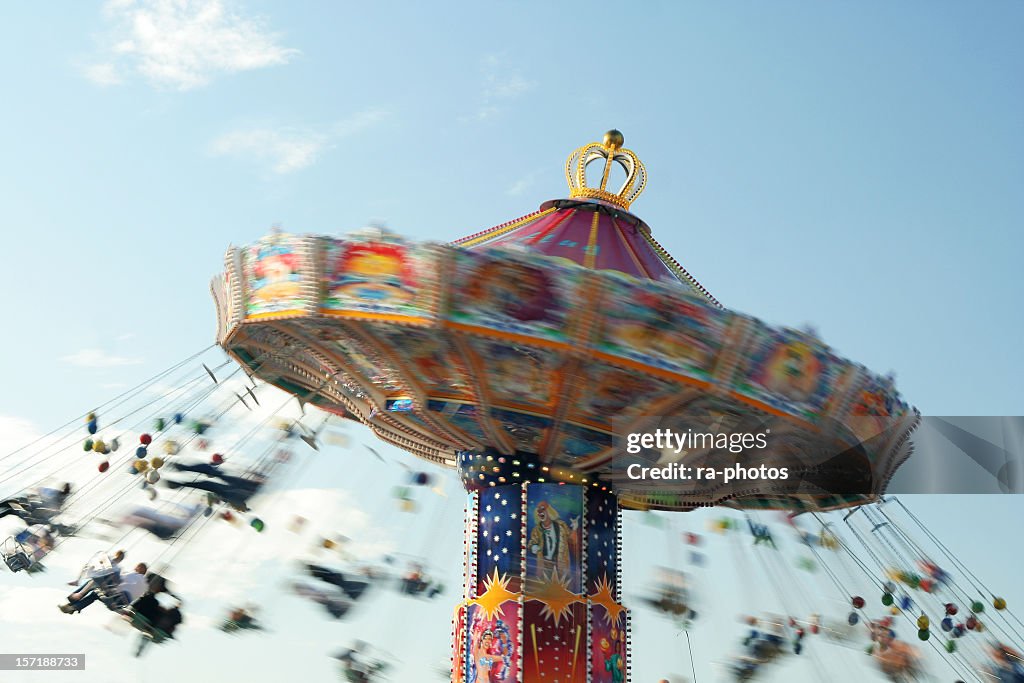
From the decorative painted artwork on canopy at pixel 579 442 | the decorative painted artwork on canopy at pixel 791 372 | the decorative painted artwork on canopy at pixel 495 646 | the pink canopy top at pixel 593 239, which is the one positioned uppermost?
the pink canopy top at pixel 593 239

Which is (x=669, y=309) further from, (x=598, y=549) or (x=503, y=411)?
(x=598, y=549)

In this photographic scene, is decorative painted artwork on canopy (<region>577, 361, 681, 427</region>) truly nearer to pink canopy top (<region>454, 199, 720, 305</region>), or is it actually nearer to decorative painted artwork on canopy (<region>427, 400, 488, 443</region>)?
decorative painted artwork on canopy (<region>427, 400, 488, 443</region>)

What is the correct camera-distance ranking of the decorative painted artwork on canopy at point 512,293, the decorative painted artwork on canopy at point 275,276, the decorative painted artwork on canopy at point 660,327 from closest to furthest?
the decorative painted artwork on canopy at point 512,293, the decorative painted artwork on canopy at point 660,327, the decorative painted artwork on canopy at point 275,276

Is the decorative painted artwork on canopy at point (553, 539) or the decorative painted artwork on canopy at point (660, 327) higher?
the decorative painted artwork on canopy at point (660, 327)

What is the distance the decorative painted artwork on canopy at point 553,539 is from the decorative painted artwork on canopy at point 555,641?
0.26 metres

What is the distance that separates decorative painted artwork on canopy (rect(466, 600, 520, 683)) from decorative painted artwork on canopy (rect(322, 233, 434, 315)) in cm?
525

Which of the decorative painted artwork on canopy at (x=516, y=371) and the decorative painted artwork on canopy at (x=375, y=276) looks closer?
the decorative painted artwork on canopy at (x=375, y=276)

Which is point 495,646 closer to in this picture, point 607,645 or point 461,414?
point 607,645

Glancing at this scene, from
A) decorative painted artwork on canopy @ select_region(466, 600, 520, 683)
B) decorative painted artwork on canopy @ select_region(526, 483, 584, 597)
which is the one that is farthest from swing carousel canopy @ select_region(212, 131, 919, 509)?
decorative painted artwork on canopy @ select_region(466, 600, 520, 683)

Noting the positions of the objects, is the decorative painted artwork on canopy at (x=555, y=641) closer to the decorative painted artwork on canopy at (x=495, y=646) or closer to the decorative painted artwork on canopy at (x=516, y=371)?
the decorative painted artwork on canopy at (x=495, y=646)

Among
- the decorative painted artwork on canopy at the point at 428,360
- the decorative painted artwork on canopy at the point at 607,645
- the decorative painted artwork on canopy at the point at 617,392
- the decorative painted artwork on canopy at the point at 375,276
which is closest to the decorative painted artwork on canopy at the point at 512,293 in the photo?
the decorative painted artwork on canopy at the point at 375,276

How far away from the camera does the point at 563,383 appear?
51.2ft

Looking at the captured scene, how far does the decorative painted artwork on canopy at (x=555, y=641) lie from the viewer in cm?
1675

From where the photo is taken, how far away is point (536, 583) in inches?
670
